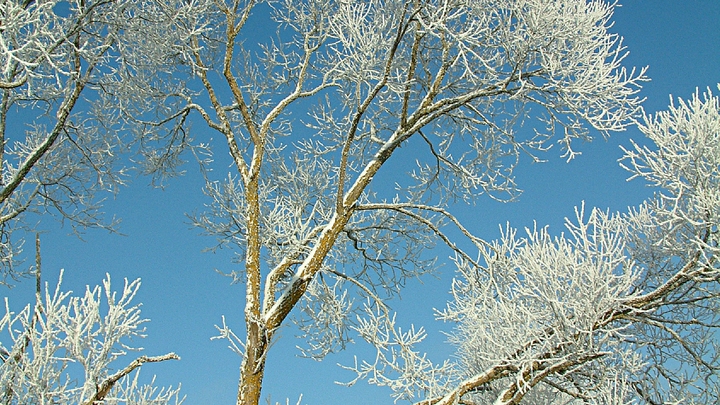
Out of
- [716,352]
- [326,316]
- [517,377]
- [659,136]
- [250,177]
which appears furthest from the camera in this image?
[326,316]

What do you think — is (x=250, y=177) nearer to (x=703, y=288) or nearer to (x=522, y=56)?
(x=522, y=56)

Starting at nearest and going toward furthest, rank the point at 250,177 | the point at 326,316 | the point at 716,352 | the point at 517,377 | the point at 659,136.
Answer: the point at 517,377
the point at 659,136
the point at 716,352
the point at 250,177
the point at 326,316

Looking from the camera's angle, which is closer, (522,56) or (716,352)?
(716,352)

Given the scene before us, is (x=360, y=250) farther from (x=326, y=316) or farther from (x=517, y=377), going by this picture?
(x=517, y=377)

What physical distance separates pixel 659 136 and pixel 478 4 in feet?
8.63

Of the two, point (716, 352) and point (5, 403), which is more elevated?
point (716, 352)

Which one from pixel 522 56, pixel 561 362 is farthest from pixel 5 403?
pixel 522 56

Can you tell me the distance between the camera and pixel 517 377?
530cm

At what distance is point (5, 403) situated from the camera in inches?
153

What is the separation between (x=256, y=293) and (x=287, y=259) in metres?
0.86

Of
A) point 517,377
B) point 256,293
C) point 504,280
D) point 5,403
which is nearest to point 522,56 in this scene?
point 504,280

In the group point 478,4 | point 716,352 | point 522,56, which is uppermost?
point 478,4

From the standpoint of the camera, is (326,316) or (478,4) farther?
(326,316)

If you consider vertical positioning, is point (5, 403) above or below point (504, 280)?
below
